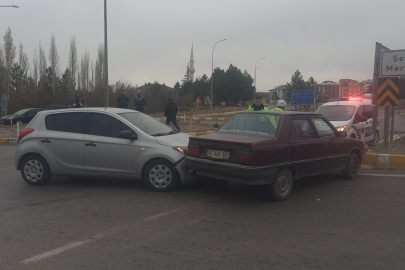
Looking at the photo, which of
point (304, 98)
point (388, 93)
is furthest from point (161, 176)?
point (304, 98)

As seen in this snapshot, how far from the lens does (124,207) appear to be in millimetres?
6832

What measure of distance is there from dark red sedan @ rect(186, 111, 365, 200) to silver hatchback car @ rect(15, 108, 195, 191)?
59 cm

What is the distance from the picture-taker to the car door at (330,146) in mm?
8031

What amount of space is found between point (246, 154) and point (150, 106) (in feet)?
159

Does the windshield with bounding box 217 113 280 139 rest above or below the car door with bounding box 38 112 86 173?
above

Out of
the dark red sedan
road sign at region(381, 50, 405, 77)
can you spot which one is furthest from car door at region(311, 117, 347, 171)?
road sign at region(381, 50, 405, 77)

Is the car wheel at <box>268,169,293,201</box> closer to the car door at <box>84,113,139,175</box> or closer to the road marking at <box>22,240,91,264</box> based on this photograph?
the car door at <box>84,113,139,175</box>

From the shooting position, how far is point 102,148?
805 cm

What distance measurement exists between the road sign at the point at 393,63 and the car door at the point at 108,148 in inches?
349

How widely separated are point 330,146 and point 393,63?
20.9ft

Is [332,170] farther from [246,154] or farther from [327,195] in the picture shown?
[246,154]

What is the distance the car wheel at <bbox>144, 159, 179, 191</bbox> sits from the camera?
7664 millimetres

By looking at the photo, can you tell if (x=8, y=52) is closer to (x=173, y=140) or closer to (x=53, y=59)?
(x=53, y=59)

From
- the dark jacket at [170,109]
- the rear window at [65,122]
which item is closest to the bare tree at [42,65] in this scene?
the dark jacket at [170,109]
